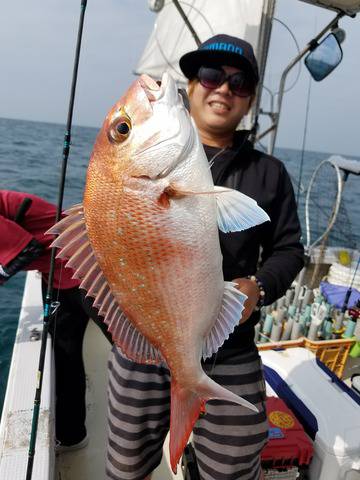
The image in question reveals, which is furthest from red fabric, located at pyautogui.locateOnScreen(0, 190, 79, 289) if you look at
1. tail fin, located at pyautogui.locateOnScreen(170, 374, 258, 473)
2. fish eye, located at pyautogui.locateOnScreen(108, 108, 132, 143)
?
fish eye, located at pyautogui.locateOnScreen(108, 108, 132, 143)

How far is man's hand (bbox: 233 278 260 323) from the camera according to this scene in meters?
1.42

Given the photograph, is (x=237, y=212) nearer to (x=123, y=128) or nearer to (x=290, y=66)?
(x=123, y=128)

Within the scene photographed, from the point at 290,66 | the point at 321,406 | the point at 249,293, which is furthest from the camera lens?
the point at 290,66

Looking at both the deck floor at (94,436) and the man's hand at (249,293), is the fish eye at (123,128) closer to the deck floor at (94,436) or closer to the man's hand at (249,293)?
the man's hand at (249,293)

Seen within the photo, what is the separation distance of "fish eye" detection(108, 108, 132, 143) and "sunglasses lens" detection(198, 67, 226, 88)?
0.61m

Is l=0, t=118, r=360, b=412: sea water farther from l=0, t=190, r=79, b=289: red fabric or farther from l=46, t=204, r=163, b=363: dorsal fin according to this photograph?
l=46, t=204, r=163, b=363: dorsal fin

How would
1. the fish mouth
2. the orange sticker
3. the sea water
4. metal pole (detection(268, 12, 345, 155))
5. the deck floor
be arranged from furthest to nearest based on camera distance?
the sea water
metal pole (detection(268, 12, 345, 155))
the deck floor
the orange sticker
the fish mouth

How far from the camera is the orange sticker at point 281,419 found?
7.56 feet

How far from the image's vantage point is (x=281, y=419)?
2342 millimetres

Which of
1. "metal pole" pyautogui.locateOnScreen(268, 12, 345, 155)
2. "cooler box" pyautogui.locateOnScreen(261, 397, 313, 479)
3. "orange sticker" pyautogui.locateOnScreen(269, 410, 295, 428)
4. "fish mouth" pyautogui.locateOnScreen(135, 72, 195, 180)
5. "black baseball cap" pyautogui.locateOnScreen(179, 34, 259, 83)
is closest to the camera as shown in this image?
"fish mouth" pyautogui.locateOnScreen(135, 72, 195, 180)

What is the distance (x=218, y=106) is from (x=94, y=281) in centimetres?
92

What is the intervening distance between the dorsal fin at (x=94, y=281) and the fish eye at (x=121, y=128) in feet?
0.83

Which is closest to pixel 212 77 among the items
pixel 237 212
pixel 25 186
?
pixel 237 212

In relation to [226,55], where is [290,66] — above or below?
above
